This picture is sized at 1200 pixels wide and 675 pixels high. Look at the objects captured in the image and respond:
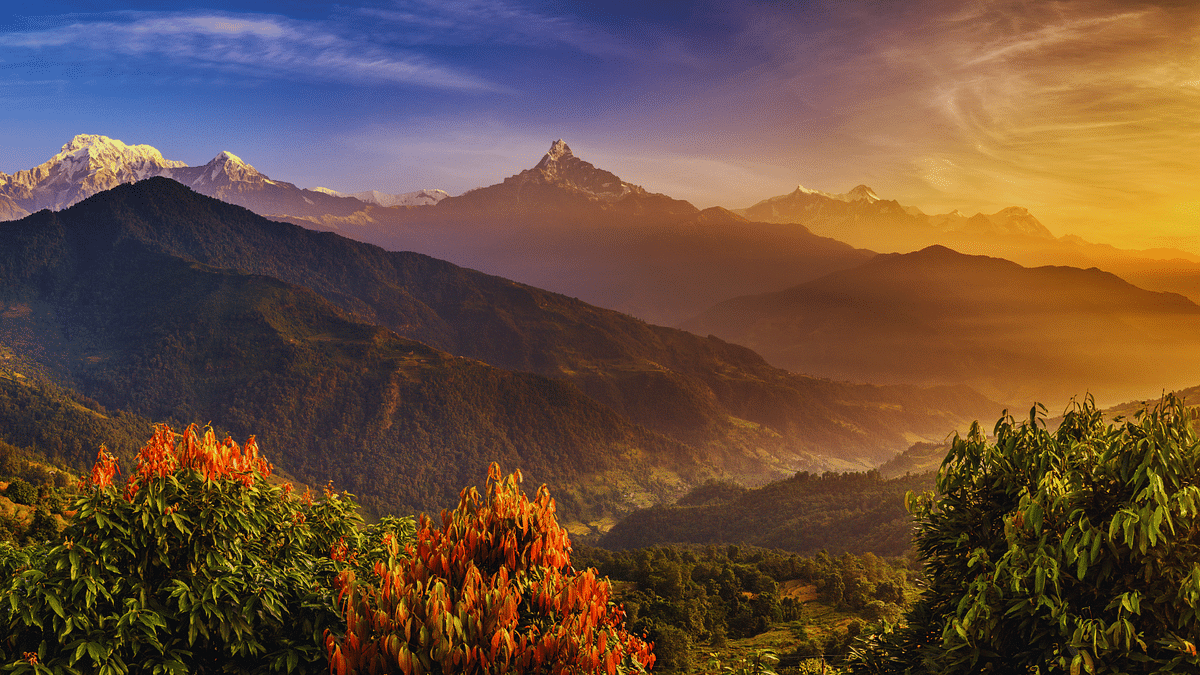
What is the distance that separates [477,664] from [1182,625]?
873cm

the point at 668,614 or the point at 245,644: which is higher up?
the point at 245,644

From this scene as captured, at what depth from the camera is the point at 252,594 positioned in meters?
10.0

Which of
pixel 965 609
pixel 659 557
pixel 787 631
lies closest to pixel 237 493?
pixel 965 609

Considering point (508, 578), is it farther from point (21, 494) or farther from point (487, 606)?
point (21, 494)

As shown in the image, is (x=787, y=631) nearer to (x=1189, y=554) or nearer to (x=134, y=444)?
(x=1189, y=554)

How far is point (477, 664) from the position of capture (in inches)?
320

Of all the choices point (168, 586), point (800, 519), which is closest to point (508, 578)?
point (168, 586)

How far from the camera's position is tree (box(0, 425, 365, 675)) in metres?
9.12

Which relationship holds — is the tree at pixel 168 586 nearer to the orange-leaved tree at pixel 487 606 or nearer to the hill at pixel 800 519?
the orange-leaved tree at pixel 487 606

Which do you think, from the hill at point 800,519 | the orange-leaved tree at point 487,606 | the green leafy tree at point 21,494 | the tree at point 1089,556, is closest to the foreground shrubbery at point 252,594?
the orange-leaved tree at point 487,606

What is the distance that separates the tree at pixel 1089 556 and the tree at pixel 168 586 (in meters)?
10.5

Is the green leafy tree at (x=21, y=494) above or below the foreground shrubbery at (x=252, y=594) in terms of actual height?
below

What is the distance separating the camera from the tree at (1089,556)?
7.82 metres

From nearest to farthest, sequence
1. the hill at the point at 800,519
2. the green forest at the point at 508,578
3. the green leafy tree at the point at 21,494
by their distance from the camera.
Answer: the green forest at the point at 508,578
the green leafy tree at the point at 21,494
the hill at the point at 800,519
